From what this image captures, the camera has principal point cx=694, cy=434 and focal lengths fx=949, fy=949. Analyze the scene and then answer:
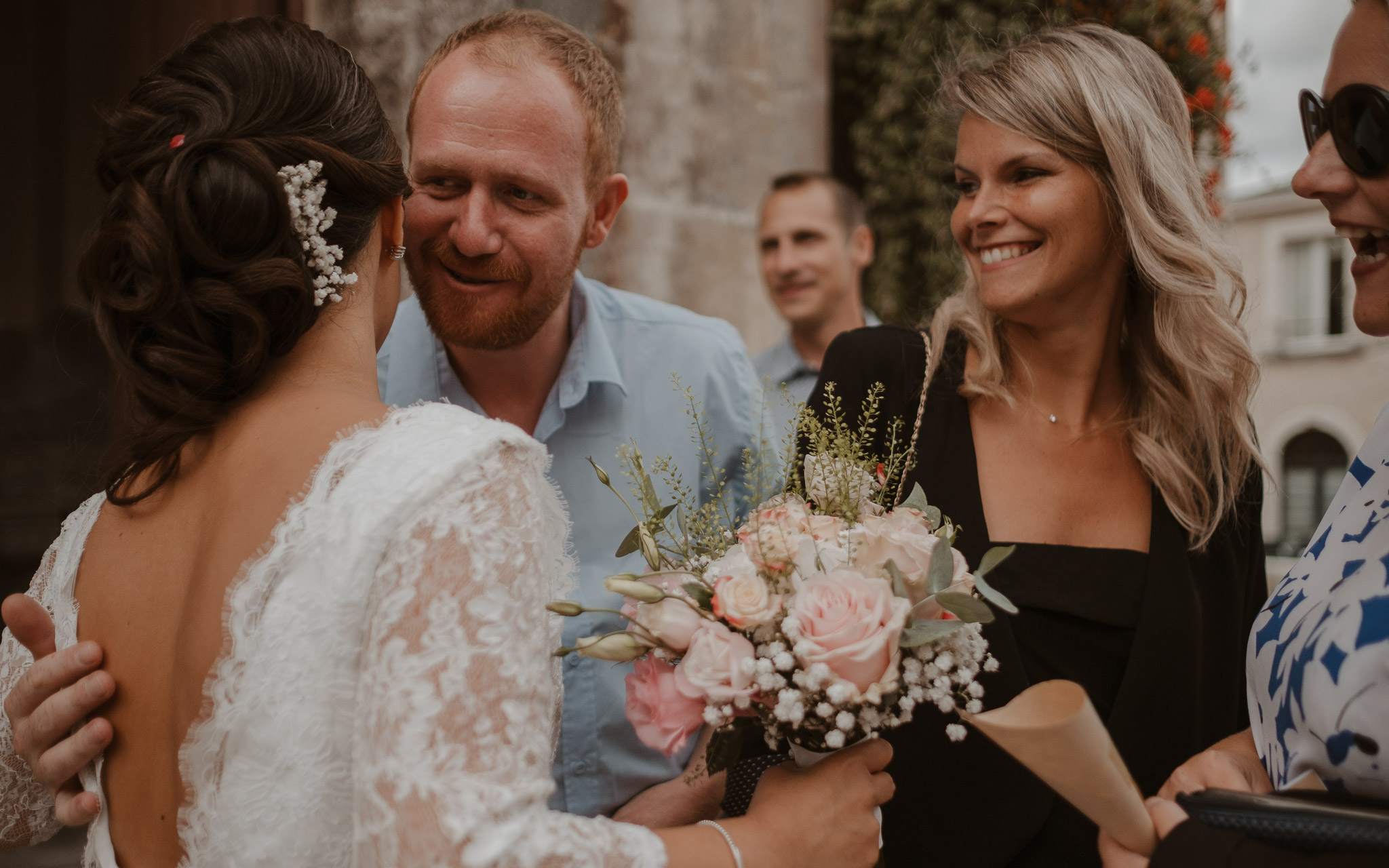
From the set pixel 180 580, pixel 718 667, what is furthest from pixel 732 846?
pixel 180 580

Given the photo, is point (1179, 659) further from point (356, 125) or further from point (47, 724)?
point (47, 724)

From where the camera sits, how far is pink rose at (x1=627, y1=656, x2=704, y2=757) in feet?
4.57

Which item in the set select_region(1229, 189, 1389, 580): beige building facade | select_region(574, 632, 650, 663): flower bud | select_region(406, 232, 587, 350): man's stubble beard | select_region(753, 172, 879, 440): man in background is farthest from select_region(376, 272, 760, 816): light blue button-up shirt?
select_region(1229, 189, 1389, 580): beige building facade

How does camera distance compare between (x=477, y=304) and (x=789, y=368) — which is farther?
(x=789, y=368)

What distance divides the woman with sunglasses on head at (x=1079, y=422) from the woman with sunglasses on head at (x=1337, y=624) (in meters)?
0.40

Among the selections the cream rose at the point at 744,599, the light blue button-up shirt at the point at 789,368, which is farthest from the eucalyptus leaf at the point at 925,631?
the light blue button-up shirt at the point at 789,368

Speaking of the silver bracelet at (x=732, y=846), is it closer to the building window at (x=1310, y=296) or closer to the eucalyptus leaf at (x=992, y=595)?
the eucalyptus leaf at (x=992, y=595)

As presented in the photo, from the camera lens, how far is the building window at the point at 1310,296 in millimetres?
27391

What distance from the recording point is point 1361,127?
1493 millimetres

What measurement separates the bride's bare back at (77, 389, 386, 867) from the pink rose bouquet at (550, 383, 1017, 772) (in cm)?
43

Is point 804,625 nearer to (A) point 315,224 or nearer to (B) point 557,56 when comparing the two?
(A) point 315,224

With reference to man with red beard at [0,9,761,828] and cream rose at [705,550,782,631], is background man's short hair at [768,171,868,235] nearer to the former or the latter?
man with red beard at [0,9,761,828]

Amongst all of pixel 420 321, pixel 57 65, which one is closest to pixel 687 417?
pixel 420 321

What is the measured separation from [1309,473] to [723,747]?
105 ft
